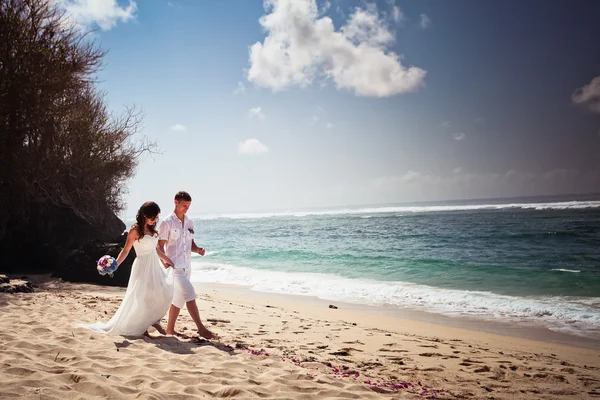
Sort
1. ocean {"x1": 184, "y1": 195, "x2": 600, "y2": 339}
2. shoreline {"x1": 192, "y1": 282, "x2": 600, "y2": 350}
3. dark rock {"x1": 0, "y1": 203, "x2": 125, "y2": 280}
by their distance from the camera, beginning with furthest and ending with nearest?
dark rock {"x1": 0, "y1": 203, "x2": 125, "y2": 280} → ocean {"x1": 184, "y1": 195, "x2": 600, "y2": 339} → shoreline {"x1": 192, "y1": 282, "x2": 600, "y2": 350}

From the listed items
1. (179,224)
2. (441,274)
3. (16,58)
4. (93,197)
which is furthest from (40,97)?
(441,274)

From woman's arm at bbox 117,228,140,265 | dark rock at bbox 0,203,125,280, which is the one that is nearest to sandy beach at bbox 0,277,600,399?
woman's arm at bbox 117,228,140,265

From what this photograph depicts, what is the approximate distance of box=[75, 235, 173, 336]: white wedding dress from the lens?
5.33 m

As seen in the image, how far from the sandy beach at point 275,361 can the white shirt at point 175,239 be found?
47.9 inches

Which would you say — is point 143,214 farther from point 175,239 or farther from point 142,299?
point 142,299

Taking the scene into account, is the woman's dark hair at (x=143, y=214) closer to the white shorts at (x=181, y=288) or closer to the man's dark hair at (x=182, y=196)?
the man's dark hair at (x=182, y=196)

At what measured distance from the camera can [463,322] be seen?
846 centimetres

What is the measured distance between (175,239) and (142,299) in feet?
3.32

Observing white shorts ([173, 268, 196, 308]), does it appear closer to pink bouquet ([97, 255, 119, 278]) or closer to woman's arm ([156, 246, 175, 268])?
woman's arm ([156, 246, 175, 268])

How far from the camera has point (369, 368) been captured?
4848mm

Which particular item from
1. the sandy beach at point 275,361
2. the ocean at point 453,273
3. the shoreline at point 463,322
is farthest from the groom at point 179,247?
the ocean at point 453,273

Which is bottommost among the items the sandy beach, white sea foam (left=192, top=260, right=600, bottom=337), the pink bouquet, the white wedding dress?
white sea foam (left=192, top=260, right=600, bottom=337)

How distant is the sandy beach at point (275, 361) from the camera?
3.56 meters

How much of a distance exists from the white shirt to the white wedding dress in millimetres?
200
